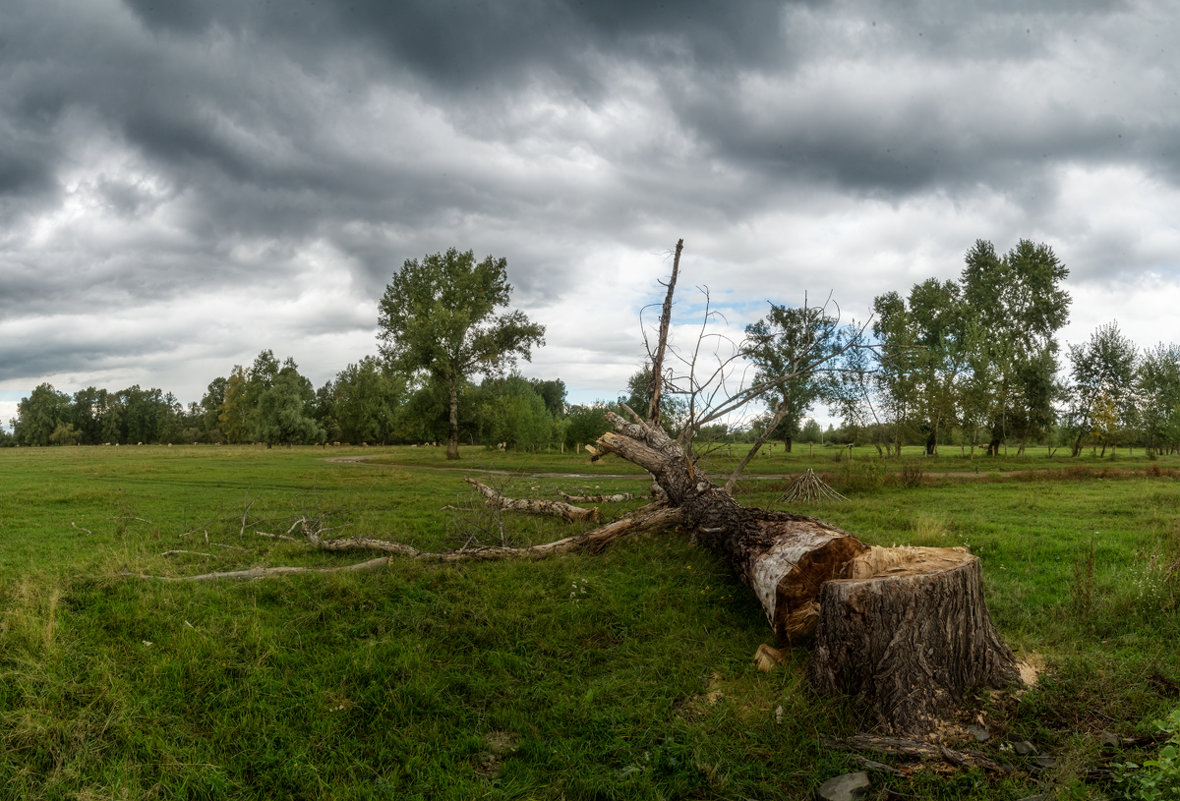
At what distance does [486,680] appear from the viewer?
209 inches

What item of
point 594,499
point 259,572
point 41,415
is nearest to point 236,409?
point 41,415

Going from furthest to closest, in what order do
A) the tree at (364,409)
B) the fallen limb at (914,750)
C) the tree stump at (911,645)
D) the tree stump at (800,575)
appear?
the tree at (364,409)
the tree stump at (800,575)
the tree stump at (911,645)
the fallen limb at (914,750)

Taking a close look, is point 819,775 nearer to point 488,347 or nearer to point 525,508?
point 525,508

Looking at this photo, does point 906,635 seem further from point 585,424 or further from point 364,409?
point 364,409

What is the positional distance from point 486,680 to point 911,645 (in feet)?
11.5

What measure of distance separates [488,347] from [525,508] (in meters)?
27.2

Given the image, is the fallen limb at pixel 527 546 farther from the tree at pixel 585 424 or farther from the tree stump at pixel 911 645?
the tree at pixel 585 424

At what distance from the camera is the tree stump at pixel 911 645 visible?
4.53 metres

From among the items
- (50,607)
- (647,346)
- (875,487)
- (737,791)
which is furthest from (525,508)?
(875,487)

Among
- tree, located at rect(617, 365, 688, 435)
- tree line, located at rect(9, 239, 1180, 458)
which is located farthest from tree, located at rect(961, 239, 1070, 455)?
tree, located at rect(617, 365, 688, 435)

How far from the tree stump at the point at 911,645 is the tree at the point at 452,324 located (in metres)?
34.3

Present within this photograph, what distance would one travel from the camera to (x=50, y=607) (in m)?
5.71

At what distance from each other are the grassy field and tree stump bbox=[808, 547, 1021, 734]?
234 mm

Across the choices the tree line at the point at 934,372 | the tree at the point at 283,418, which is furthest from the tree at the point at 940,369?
the tree at the point at 283,418
